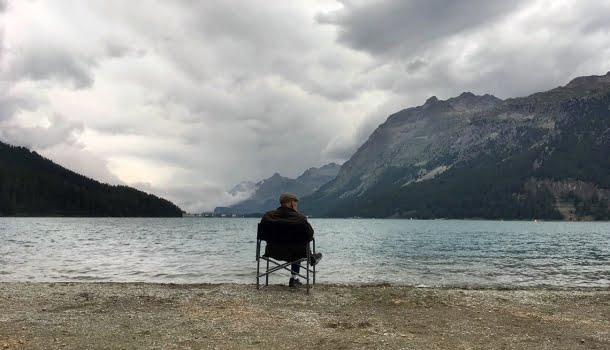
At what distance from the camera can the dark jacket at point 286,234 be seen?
18.2 m

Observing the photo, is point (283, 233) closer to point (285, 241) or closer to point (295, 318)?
point (285, 241)

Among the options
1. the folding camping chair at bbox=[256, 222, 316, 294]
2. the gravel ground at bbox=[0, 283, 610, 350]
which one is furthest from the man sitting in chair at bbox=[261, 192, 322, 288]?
the gravel ground at bbox=[0, 283, 610, 350]

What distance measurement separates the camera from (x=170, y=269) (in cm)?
3203

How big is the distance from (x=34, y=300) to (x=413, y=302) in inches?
524

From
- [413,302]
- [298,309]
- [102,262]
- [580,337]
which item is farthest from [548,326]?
[102,262]

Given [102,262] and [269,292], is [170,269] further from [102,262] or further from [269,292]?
[269,292]

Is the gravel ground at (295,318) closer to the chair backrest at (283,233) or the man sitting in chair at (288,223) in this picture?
the man sitting in chair at (288,223)

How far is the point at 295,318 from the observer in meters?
13.0

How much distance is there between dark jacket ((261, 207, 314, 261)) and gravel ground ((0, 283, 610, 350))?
1508 mm

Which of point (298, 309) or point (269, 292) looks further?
point (269, 292)

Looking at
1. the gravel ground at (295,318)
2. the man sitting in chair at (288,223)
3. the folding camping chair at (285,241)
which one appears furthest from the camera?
the folding camping chair at (285,241)

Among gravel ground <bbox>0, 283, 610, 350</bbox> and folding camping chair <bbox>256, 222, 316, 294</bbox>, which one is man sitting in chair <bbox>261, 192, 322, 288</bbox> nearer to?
folding camping chair <bbox>256, 222, 316, 294</bbox>

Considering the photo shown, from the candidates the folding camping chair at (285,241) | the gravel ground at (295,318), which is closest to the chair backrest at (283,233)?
the folding camping chair at (285,241)

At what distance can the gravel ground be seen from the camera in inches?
407
